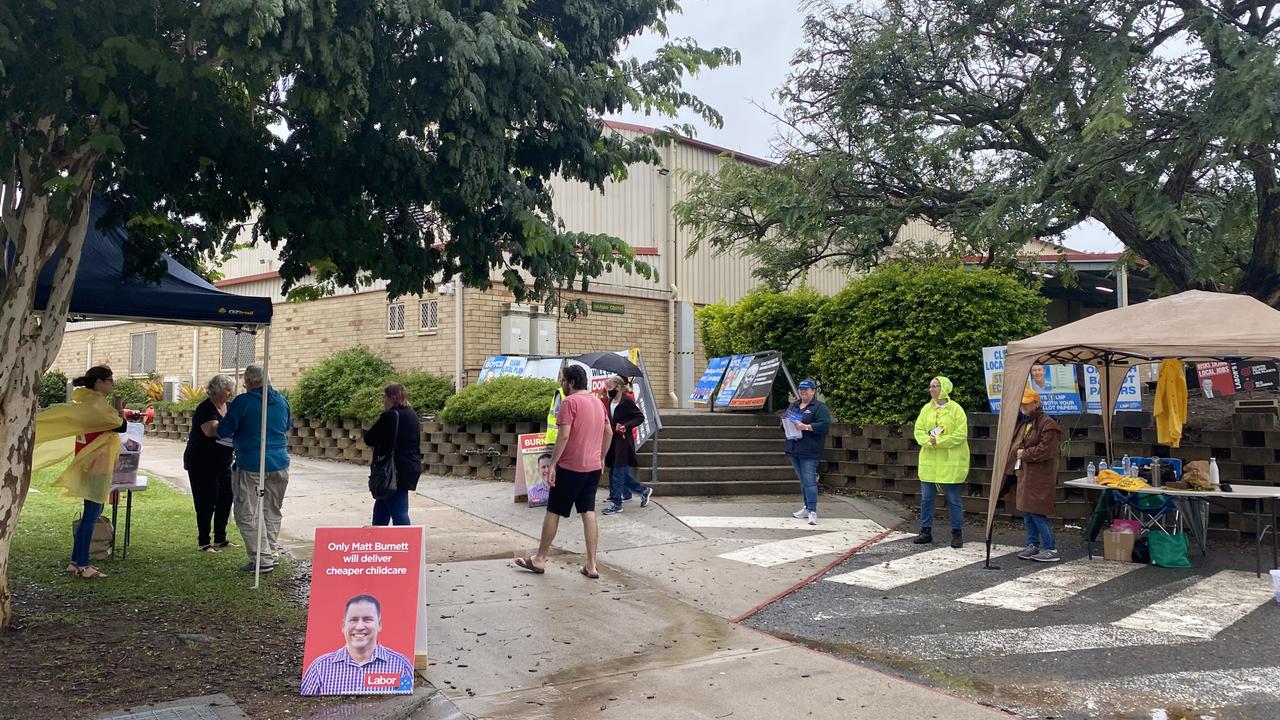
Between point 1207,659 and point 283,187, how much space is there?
7004 mm

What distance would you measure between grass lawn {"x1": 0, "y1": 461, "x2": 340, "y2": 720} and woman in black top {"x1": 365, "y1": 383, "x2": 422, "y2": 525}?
2.94ft

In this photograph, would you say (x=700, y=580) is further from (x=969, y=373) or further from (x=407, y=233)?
(x=969, y=373)

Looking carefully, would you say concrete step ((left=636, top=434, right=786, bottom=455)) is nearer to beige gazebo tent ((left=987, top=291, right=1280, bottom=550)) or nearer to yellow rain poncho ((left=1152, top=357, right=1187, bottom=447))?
beige gazebo tent ((left=987, top=291, right=1280, bottom=550))

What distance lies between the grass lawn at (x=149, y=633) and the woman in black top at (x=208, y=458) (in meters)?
0.41

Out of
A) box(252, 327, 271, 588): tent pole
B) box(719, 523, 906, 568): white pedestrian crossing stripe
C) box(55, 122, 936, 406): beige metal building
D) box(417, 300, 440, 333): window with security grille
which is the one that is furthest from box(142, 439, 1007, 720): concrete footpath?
box(417, 300, 440, 333): window with security grille

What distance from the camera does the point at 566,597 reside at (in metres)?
7.37

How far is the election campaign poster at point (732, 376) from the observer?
15102 millimetres

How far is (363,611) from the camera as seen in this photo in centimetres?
521

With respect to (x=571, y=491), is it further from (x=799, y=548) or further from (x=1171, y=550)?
(x=1171, y=550)

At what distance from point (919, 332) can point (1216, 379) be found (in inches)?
135

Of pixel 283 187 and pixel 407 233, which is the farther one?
pixel 407 233

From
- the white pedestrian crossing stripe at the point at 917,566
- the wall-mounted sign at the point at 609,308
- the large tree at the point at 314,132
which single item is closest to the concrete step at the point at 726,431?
the white pedestrian crossing stripe at the point at 917,566

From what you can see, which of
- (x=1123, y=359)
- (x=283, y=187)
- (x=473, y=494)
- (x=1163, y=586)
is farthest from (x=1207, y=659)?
(x=473, y=494)

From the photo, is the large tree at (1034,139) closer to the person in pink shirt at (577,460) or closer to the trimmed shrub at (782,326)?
the trimmed shrub at (782,326)
